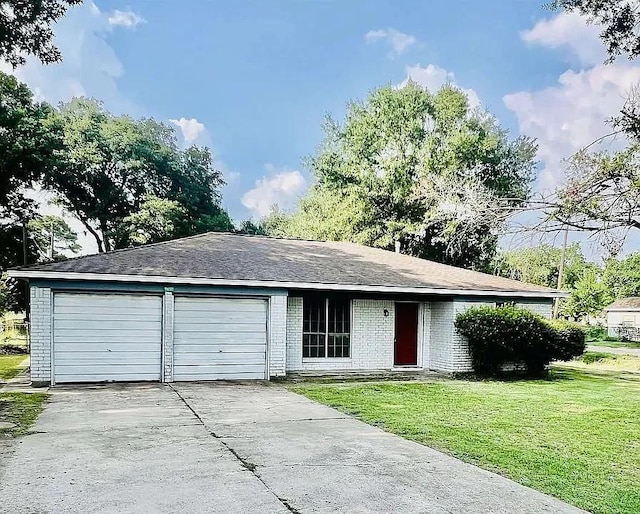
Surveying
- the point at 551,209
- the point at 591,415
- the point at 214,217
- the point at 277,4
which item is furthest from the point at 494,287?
the point at 214,217

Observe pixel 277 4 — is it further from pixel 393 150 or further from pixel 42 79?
pixel 42 79

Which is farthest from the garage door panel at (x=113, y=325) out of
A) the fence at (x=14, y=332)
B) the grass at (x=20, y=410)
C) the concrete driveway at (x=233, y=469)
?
the fence at (x=14, y=332)

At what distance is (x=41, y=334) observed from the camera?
11148 millimetres

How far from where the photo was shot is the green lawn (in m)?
5.55

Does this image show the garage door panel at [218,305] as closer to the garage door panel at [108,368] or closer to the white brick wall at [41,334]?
the garage door panel at [108,368]

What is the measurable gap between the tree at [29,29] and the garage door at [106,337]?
5531 millimetres

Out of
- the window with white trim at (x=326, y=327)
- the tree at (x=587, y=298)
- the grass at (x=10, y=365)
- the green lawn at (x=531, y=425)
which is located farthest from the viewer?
the tree at (x=587, y=298)

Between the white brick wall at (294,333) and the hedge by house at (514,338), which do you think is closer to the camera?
the hedge by house at (514,338)

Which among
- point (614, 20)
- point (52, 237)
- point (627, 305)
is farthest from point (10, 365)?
point (627, 305)

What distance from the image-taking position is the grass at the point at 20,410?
7305 mm

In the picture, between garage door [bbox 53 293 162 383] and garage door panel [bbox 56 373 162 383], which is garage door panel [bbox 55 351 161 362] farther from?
garage door panel [bbox 56 373 162 383]

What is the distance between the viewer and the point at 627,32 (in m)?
7.14

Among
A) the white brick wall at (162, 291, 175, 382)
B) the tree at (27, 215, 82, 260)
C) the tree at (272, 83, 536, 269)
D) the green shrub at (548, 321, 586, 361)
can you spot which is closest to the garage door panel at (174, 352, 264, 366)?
the white brick wall at (162, 291, 175, 382)

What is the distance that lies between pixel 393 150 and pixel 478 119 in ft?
18.2
